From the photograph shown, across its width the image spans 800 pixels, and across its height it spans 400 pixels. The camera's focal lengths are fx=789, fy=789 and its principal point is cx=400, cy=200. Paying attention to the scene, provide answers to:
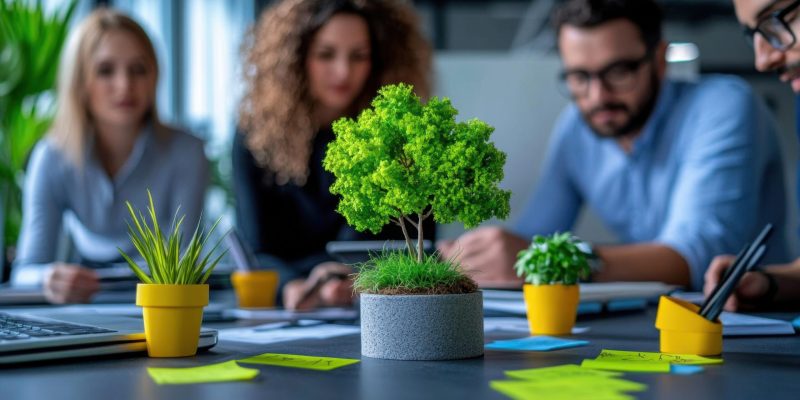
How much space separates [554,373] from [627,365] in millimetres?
103

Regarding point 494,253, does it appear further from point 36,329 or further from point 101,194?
point 101,194

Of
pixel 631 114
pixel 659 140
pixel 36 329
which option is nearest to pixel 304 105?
pixel 631 114

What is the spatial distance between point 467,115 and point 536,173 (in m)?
0.38

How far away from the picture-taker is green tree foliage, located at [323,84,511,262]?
36.7 inches

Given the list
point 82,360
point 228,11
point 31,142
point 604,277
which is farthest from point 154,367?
point 228,11

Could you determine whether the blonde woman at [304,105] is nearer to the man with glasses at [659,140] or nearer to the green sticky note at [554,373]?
the man with glasses at [659,140]

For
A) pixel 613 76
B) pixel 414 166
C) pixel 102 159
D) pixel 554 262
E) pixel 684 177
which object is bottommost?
pixel 554 262

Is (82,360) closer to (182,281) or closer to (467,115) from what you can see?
(182,281)

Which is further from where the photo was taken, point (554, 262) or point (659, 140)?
point (659, 140)

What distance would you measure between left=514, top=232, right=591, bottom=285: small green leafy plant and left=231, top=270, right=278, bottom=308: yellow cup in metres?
A: 0.72

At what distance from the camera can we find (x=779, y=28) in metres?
1.55

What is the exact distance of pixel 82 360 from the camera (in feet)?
3.05

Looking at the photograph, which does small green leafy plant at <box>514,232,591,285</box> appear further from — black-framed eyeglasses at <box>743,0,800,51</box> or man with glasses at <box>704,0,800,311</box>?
black-framed eyeglasses at <box>743,0,800,51</box>

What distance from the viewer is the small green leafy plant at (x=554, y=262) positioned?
1223 millimetres
